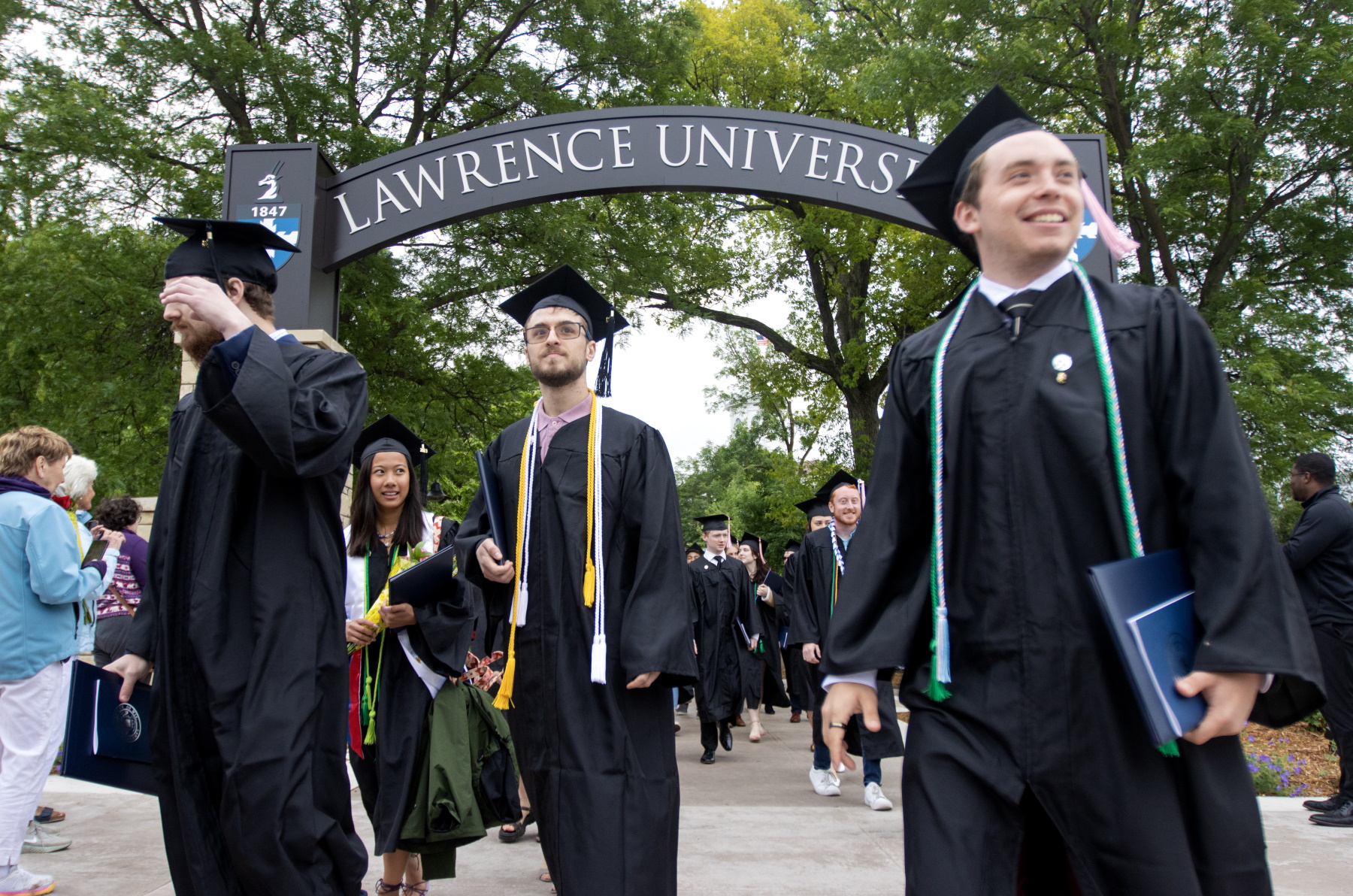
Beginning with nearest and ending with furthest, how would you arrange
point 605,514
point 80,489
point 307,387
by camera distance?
point 307,387, point 605,514, point 80,489

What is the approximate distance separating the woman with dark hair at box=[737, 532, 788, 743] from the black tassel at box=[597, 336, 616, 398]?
6325mm

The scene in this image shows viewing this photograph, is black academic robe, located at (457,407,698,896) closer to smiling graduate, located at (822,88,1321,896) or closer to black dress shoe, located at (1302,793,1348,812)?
smiling graduate, located at (822,88,1321,896)

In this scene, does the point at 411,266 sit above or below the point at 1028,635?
above

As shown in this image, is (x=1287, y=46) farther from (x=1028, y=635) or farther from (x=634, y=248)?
(x=1028, y=635)

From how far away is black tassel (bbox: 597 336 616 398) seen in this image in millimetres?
4383

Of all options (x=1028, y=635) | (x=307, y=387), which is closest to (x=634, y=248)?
(x=307, y=387)

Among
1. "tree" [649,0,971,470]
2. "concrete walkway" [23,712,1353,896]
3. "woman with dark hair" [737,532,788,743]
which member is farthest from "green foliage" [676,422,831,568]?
"concrete walkway" [23,712,1353,896]

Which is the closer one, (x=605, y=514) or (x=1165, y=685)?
(x=1165, y=685)

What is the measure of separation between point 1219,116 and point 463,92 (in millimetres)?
9814

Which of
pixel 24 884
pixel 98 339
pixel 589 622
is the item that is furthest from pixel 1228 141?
pixel 24 884

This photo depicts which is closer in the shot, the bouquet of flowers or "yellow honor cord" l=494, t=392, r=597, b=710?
"yellow honor cord" l=494, t=392, r=597, b=710

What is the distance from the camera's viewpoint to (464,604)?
4270 millimetres

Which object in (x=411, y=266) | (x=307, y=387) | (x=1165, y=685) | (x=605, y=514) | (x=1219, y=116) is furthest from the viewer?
(x=411, y=266)

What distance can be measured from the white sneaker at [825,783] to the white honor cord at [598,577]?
3.96 m
